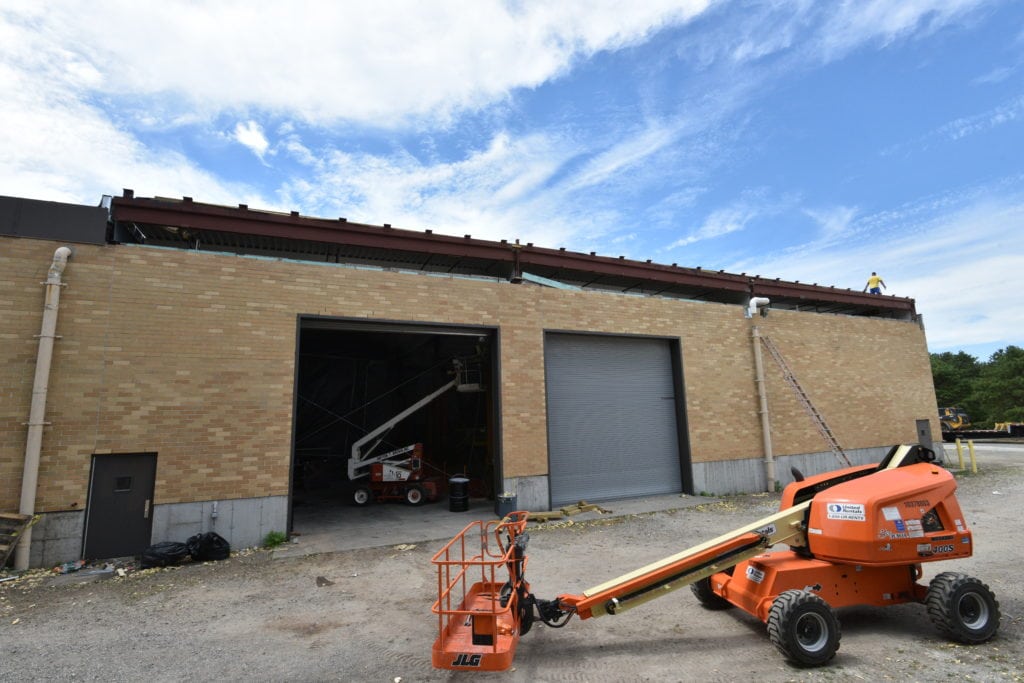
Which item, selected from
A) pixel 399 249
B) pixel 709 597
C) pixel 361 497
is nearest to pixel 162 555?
pixel 361 497

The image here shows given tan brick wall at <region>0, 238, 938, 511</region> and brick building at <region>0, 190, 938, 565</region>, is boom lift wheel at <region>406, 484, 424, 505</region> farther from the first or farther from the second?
tan brick wall at <region>0, 238, 938, 511</region>

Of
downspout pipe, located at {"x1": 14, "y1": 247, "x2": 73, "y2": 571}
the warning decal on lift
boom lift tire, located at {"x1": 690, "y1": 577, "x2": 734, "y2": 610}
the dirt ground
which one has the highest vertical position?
downspout pipe, located at {"x1": 14, "y1": 247, "x2": 73, "y2": 571}

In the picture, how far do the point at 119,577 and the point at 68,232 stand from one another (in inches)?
242

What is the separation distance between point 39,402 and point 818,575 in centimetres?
1153

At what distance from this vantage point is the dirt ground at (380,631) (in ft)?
14.9

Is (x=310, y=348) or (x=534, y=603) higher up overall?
(x=310, y=348)

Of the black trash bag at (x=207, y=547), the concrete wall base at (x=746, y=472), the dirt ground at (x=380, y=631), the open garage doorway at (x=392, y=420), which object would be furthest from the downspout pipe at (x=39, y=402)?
the concrete wall base at (x=746, y=472)

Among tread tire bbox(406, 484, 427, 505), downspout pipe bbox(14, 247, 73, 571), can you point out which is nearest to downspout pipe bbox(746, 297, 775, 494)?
tread tire bbox(406, 484, 427, 505)

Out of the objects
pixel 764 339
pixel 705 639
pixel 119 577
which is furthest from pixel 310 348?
pixel 705 639

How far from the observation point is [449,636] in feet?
14.9

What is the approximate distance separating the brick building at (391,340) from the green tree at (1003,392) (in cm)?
3534

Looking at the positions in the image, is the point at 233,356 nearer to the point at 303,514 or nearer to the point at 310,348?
the point at 303,514

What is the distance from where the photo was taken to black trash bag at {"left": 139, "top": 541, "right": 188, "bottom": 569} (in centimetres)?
823

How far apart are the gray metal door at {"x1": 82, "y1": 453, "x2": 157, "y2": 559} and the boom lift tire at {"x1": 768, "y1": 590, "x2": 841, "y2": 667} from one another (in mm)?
9901
